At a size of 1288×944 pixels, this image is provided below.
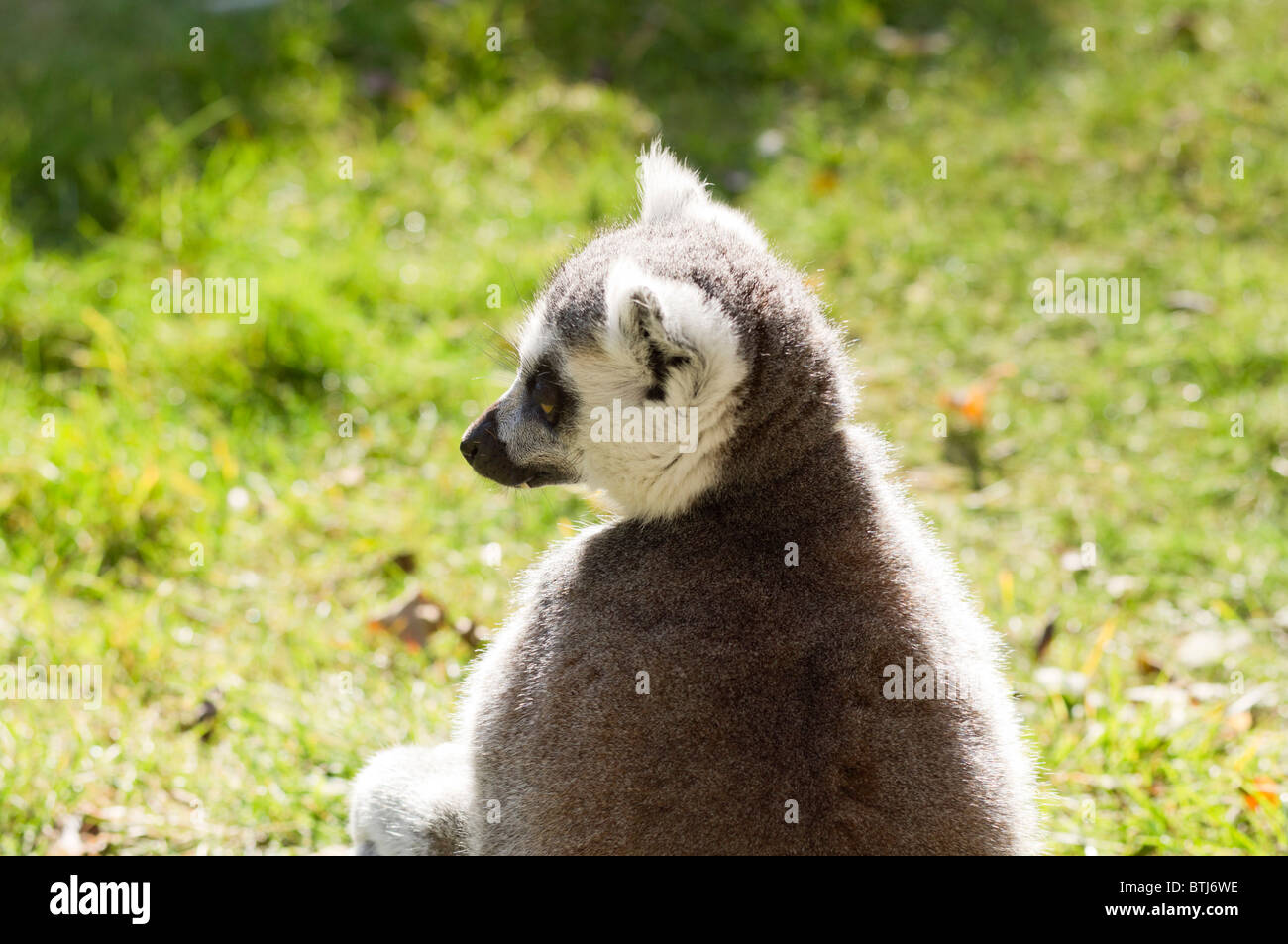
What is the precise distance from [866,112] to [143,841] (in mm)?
5175

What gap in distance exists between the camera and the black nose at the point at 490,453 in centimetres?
289

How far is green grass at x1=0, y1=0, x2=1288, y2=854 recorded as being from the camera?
3545 millimetres

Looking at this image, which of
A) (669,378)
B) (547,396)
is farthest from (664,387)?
(547,396)

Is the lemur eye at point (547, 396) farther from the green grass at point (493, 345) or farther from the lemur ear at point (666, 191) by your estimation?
the green grass at point (493, 345)

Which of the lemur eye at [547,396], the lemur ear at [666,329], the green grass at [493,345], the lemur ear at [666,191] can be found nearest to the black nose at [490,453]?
the lemur eye at [547,396]

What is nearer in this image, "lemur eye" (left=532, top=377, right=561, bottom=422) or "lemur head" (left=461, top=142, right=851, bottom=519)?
"lemur head" (left=461, top=142, right=851, bottom=519)

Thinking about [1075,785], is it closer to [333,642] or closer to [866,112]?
[333,642]

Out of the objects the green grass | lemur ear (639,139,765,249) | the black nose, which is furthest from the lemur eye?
the green grass

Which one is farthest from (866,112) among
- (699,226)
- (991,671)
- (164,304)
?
(991,671)

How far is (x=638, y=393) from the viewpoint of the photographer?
2637mm

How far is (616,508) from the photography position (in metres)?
2.83

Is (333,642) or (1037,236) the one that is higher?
(1037,236)

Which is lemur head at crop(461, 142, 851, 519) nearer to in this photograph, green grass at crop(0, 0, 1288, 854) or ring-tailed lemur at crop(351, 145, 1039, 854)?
ring-tailed lemur at crop(351, 145, 1039, 854)

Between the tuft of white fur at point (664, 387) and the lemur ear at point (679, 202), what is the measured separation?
500mm
